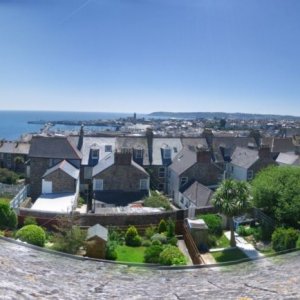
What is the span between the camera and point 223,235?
29469 millimetres

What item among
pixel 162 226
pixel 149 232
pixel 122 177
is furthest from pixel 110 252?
pixel 122 177

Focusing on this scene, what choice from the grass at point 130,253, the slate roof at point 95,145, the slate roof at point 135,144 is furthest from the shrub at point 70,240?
the slate roof at point 135,144

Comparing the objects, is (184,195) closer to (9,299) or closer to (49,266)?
(49,266)

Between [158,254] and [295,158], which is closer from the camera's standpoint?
[158,254]

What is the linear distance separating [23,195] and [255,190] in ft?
77.4

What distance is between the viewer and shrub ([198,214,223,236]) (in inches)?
1144

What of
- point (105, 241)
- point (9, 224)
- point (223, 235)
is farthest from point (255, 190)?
point (9, 224)

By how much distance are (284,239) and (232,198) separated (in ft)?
14.6

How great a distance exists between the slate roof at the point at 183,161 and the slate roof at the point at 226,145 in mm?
5349

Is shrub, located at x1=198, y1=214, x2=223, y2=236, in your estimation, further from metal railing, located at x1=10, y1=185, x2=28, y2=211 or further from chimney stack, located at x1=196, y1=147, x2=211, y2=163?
metal railing, located at x1=10, y1=185, x2=28, y2=211

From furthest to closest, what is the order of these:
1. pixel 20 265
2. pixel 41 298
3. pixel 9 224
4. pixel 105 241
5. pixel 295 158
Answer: pixel 295 158, pixel 9 224, pixel 105 241, pixel 20 265, pixel 41 298

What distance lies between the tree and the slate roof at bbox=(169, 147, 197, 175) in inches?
452

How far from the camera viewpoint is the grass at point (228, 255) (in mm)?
24438

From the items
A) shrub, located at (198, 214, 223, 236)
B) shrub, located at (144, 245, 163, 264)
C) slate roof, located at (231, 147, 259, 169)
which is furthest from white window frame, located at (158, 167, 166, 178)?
shrub, located at (144, 245, 163, 264)
